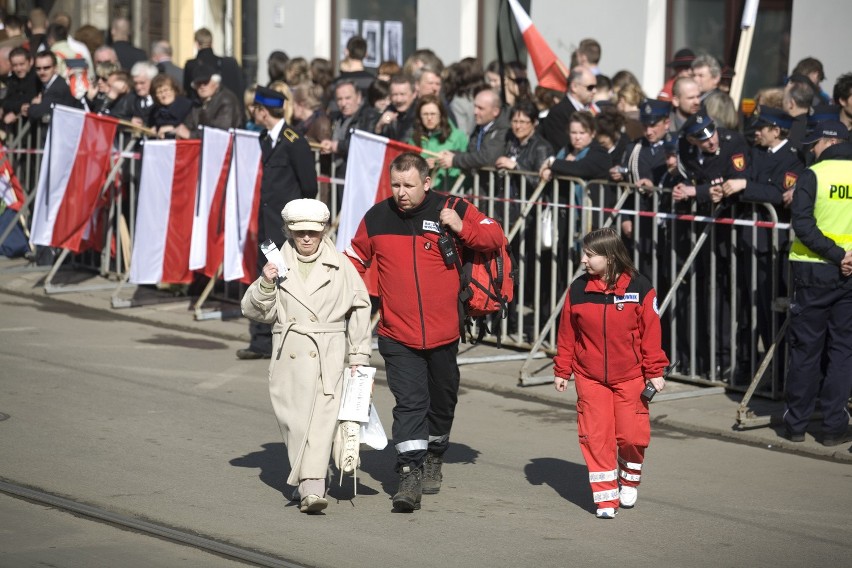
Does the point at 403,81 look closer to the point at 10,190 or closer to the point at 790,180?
the point at 790,180

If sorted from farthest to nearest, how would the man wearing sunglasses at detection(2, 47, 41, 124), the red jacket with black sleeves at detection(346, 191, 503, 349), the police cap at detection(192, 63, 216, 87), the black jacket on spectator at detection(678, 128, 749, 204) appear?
the man wearing sunglasses at detection(2, 47, 41, 124) < the police cap at detection(192, 63, 216, 87) < the black jacket on spectator at detection(678, 128, 749, 204) < the red jacket with black sleeves at detection(346, 191, 503, 349)

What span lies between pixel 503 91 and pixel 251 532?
773 cm

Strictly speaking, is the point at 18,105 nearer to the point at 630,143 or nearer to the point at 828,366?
the point at 630,143

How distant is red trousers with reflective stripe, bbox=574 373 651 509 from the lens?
7859mm

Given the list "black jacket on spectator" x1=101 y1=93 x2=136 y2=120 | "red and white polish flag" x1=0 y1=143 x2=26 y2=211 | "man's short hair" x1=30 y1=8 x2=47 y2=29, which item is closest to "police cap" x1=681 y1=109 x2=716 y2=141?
"black jacket on spectator" x1=101 y1=93 x2=136 y2=120

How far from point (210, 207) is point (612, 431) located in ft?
20.7

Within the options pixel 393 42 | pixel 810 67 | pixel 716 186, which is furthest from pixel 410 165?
pixel 393 42

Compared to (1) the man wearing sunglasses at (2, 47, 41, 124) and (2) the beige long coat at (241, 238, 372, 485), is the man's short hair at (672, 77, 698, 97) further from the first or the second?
(1) the man wearing sunglasses at (2, 47, 41, 124)

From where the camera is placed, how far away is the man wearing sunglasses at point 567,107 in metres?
12.8

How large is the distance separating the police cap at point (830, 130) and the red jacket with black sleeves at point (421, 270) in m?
2.54

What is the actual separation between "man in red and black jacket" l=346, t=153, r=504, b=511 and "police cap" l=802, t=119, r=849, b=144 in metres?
2.54

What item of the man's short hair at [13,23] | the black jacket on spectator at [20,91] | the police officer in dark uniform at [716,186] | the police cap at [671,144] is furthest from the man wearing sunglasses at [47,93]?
the police officer in dark uniform at [716,186]

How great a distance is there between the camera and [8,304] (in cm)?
1429

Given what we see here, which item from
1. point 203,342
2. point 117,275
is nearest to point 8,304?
point 117,275
